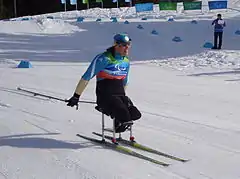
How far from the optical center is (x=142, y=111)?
835 centimetres

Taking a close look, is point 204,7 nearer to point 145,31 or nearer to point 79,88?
point 145,31

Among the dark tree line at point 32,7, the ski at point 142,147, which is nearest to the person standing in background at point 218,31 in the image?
the ski at point 142,147

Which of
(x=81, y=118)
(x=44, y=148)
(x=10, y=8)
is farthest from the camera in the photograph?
(x=10, y=8)

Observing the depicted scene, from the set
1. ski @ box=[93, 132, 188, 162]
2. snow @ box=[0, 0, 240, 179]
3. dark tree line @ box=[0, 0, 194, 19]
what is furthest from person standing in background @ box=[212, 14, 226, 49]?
dark tree line @ box=[0, 0, 194, 19]

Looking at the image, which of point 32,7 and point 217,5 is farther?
point 32,7

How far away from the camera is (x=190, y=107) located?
8.78 meters

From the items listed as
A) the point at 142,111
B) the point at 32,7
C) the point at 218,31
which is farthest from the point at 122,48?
the point at 32,7

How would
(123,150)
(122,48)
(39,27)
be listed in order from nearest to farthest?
1. (122,48)
2. (123,150)
3. (39,27)

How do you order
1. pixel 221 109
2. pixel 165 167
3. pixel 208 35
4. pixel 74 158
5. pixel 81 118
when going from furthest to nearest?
1. pixel 208 35
2. pixel 221 109
3. pixel 81 118
4. pixel 74 158
5. pixel 165 167

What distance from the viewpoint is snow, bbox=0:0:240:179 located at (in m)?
5.20

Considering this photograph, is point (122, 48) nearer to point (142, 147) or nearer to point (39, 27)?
point (142, 147)

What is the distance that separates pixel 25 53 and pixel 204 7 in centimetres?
1891

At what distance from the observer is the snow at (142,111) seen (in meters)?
5.20

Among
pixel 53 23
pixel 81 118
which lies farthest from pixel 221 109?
pixel 53 23
